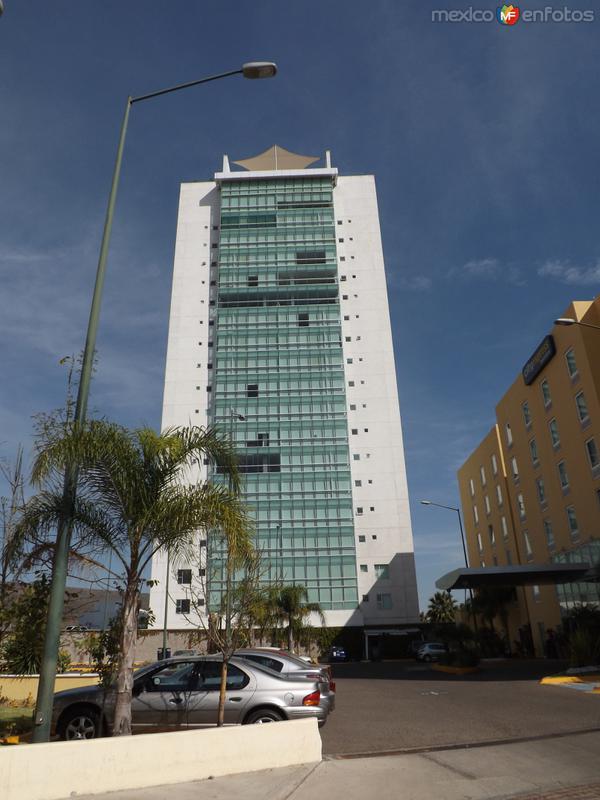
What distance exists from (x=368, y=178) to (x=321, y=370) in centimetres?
2950

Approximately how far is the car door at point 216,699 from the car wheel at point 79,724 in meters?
1.55

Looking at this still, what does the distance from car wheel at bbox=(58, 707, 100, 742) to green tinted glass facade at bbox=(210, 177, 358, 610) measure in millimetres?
42943

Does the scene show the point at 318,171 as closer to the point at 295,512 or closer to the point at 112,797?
the point at 295,512

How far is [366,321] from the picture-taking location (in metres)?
70.0

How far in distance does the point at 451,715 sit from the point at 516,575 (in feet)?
55.4

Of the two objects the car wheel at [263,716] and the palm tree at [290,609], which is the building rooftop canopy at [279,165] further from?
the car wheel at [263,716]

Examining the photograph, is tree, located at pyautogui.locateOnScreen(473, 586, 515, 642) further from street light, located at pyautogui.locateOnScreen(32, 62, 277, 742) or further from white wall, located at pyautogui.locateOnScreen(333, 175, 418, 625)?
street light, located at pyautogui.locateOnScreen(32, 62, 277, 742)

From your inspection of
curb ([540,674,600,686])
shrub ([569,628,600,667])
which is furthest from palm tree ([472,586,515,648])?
curb ([540,674,600,686])

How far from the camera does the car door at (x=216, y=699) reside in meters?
10.2

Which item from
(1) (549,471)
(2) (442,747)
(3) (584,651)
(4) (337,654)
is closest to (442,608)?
(4) (337,654)

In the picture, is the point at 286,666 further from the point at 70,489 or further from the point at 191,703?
the point at 70,489

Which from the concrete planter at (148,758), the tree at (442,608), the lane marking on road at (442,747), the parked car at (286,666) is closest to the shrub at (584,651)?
the lane marking on road at (442,747)

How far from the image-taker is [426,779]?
7.54m

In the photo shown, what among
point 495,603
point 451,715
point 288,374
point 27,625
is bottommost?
point 451,715
